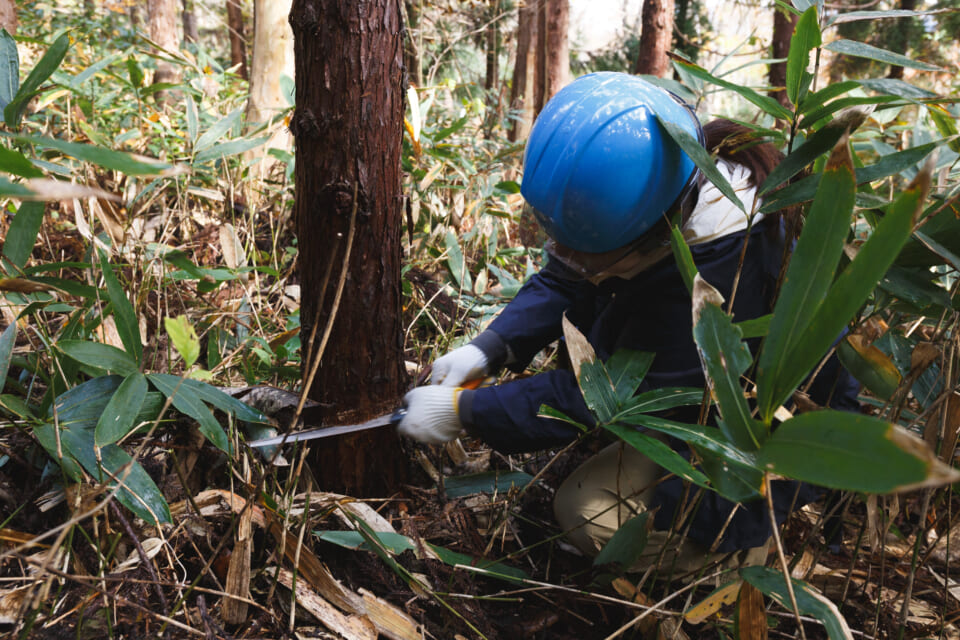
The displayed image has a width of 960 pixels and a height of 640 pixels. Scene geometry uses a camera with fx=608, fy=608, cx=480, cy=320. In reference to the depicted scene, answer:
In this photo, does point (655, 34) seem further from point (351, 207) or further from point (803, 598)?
point (803, 598)

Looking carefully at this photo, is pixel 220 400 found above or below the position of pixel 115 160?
below

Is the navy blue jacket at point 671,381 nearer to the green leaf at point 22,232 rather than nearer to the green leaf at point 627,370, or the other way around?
the green leaf at point 627,370

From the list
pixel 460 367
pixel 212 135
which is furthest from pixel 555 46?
pixel 460 367

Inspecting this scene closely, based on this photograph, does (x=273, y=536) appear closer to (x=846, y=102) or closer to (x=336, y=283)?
(x=336, y=283)

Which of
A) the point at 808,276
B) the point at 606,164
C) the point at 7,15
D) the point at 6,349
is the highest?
the point at 7,15

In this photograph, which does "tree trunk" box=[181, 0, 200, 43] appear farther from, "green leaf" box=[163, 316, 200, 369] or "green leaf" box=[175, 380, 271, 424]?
"green leaf" box=[163, 316, 200, 369]

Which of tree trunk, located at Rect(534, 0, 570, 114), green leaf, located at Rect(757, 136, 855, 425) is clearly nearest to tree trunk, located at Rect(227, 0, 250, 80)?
tree trunk, located at Rect(534, 0, 570, 114)

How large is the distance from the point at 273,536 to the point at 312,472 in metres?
0.29

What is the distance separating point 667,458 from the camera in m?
0.85

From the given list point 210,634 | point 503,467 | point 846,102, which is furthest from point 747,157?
point 210,634

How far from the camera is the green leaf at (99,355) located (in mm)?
973

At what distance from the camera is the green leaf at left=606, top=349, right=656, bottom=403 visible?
1.09m

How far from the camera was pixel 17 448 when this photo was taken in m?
1.14

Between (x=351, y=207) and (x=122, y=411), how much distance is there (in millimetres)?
519
